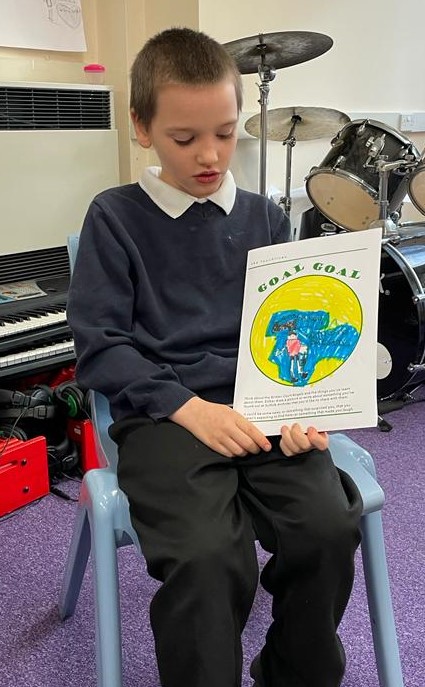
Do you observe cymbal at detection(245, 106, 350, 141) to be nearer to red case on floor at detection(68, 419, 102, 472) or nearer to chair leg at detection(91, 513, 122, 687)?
red case on floor at detection(68, 419, 102, 472)

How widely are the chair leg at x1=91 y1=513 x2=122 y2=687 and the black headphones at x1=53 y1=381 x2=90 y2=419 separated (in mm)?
751

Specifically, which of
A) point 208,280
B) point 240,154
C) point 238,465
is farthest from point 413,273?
point 238,465

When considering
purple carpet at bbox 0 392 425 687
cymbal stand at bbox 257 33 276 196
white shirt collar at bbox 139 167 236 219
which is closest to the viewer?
white shirt collar at bbox 139 167 236 219

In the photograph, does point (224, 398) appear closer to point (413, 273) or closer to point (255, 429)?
point (255, 429)

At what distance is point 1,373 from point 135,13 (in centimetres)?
113

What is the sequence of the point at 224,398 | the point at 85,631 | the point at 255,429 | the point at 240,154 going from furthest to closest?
1. the point at 240,154
2. the point at 85,631
3. the point at 224,398
4. the point at 255,429

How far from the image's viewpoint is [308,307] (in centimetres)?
84

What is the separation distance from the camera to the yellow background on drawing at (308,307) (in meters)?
0.82

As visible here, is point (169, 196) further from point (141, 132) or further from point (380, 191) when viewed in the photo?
point (380, 191)

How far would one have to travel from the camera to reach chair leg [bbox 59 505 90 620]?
3.37ft

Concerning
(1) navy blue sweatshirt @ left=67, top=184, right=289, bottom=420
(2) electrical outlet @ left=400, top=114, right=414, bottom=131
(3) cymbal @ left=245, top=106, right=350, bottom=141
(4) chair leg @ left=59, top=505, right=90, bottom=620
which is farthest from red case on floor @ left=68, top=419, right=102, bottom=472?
(2) electrical outlet @ left=400, top=114, right=414, bottom=131

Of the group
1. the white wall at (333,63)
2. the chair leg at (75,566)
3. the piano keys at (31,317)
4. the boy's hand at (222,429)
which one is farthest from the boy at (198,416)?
the white wall at (333,63)

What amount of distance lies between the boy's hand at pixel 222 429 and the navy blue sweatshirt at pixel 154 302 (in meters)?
0.02

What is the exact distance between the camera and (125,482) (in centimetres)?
78
